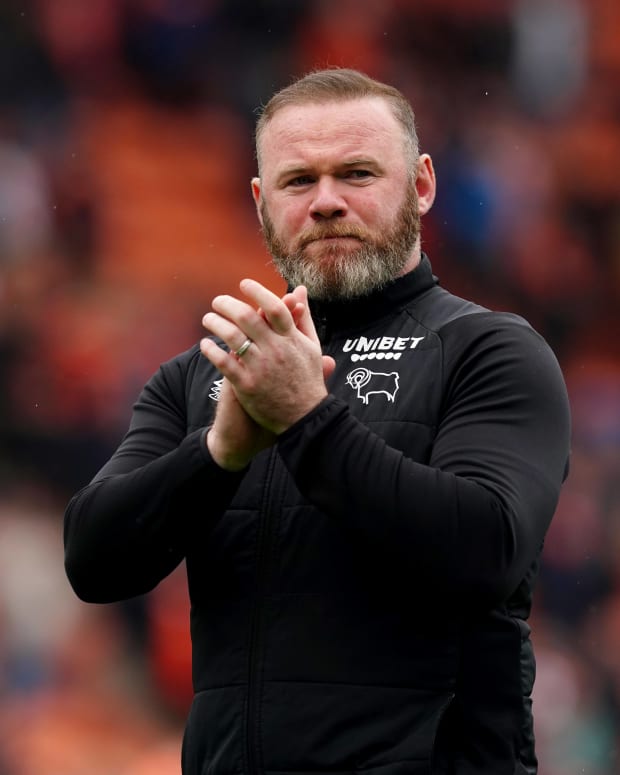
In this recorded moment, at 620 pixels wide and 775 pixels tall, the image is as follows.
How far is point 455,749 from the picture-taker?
82.4 inches

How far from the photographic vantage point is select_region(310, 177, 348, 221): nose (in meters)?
2.36

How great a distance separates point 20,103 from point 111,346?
1.39 m

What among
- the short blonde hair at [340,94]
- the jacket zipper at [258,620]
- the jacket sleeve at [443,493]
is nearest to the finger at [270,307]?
the jacket sleeve at [443,493]

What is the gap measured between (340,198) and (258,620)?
73cm

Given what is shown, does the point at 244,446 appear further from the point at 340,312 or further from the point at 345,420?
the point at 340,312

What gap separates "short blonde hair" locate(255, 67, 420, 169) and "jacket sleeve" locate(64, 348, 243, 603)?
72 centimetres

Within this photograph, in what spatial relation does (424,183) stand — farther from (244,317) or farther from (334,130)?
(244,317)

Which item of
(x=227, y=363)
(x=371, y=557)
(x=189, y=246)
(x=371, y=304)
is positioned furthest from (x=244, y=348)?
(x=189, y=246)

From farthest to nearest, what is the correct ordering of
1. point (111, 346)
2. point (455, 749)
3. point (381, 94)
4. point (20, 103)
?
1. point (20, 103)
2. point (111, 346)
3. point (381, 94)
4. point (455, 749)

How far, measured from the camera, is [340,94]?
2.53 m

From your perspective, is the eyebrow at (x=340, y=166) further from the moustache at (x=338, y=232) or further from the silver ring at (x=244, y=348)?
the silver ring at (x=244, y=348)

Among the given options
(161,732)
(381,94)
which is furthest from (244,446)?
(161,732)

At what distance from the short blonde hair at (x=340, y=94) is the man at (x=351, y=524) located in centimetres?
23

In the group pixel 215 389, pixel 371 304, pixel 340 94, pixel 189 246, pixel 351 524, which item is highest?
pixel 189 246
